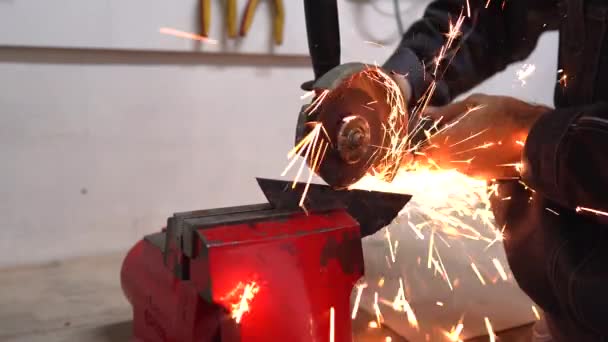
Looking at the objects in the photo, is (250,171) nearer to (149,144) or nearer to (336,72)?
(149,144)

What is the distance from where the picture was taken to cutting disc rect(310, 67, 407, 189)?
72 cm

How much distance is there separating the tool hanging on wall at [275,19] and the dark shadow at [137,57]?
6cm

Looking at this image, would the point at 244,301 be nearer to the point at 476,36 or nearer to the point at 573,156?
the point at 573,156

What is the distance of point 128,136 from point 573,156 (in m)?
0.99

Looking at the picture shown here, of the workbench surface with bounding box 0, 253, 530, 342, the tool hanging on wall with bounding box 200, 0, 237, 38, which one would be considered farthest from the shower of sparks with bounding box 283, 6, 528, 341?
the tool hanging on wall with bounding box 200, 0, 237, 38

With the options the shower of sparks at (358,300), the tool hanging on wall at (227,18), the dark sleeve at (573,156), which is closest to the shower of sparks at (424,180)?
the shower of sparks at (358,300)

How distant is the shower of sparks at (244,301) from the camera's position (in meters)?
0.72

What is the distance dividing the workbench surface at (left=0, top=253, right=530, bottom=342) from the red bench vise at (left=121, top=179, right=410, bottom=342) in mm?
238

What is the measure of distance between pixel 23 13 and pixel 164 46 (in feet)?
0.96

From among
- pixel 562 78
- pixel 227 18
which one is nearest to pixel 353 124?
pixel 562 78

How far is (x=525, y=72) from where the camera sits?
2.00 meters

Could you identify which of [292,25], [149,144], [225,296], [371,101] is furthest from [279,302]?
[292,25]

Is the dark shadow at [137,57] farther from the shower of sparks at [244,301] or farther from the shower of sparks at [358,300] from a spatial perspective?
the shower of sparks at [244,301]

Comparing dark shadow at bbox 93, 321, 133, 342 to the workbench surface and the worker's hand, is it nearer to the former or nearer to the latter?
the workbench surface
